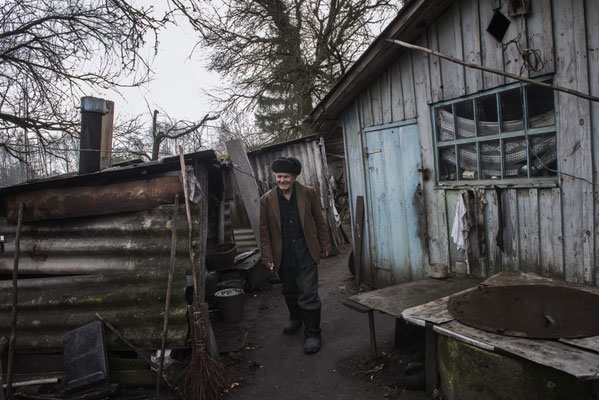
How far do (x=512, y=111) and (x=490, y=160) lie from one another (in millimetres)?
620

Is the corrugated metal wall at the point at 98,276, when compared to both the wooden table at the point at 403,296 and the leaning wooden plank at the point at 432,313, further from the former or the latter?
the leaning wooden plank at the point at 432,313

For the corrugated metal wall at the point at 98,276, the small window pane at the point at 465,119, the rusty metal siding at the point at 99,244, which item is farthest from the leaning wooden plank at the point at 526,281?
the rusty metal siding at the point at 99,244

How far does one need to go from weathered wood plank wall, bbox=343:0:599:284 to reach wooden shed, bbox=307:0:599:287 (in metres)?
0.01

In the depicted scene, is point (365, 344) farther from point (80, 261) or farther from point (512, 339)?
point (80, 261)

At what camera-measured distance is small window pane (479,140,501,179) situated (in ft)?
14.9

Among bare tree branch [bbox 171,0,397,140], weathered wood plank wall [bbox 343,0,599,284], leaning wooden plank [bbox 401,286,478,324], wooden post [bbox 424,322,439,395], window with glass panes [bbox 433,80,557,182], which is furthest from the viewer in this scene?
bare tree branch [bbox 171,0,397,140]

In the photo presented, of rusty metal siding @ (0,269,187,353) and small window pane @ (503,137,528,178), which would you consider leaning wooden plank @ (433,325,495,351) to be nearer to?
small window pane @ (503,137,528,178)

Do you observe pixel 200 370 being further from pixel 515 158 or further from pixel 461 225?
pixel 515 158

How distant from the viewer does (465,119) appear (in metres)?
4.86

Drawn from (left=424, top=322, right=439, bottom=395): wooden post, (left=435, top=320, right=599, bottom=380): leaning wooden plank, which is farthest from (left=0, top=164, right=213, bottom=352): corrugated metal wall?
(left=435, top=320, right=599, bottom=380): leaning wooden plank

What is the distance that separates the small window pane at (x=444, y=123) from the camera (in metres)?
5.06

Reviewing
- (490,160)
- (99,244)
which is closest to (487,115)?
(490,160)

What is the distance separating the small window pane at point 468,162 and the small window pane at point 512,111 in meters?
0.50

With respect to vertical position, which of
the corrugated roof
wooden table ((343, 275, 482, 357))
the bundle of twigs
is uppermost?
the corrugated roof
